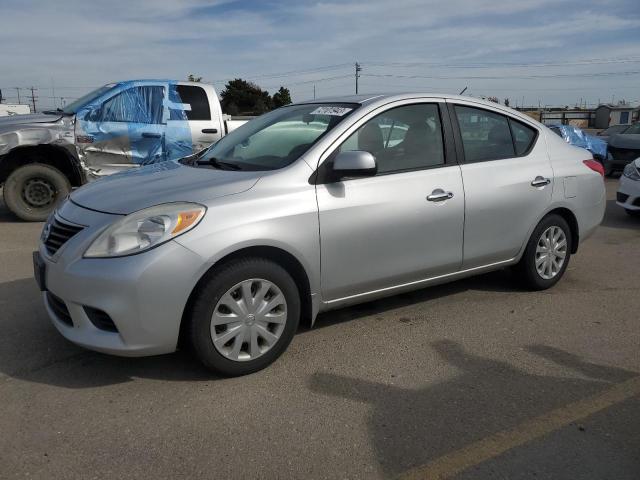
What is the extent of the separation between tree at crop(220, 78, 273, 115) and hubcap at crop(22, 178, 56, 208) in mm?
46014

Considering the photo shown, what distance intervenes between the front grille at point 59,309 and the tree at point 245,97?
Answer: 50.8 m

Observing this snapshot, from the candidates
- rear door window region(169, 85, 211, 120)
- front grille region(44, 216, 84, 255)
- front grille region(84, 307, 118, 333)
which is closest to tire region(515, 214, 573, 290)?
front grille region(84, 307, 118, 333)

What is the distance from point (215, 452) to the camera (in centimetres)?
265

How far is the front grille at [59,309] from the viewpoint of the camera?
3252 millimetres

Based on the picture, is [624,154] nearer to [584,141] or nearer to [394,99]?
[584,141]

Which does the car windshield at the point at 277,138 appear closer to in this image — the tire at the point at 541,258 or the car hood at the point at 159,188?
the car hood at the point at 159,188

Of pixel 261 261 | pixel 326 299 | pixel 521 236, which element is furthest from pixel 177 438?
pixel 521 236

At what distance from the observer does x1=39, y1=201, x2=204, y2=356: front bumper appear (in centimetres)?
297

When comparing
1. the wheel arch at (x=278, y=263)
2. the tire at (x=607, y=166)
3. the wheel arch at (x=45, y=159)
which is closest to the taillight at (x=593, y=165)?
the wheel arch at (x=278, y=263)

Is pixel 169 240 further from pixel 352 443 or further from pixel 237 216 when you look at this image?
pixel 352 443

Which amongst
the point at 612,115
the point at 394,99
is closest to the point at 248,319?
the point at 394,99

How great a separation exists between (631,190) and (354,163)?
21.1 ft

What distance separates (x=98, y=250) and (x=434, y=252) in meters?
2.22

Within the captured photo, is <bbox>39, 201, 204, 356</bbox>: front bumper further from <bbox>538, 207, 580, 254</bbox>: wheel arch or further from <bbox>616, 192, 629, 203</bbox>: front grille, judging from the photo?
<bbox>616, 192, 629, 203</bbox>: front grille
